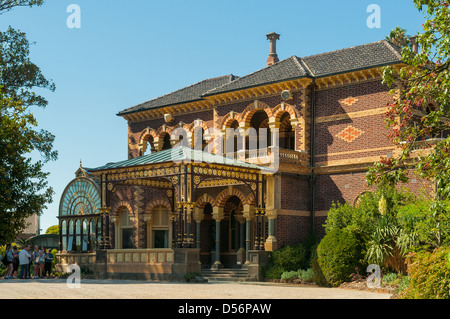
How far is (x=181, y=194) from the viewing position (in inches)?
974

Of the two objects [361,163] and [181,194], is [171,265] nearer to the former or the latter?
[181,194]

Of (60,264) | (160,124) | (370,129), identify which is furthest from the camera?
(160,124)

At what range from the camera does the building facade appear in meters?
25.5

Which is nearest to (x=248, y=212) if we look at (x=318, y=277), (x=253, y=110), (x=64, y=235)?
(x=253, y=110)

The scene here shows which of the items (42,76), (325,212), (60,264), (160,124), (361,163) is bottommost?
(60,264)

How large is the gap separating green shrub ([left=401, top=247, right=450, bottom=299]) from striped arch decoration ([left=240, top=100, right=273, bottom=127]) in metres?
16.4

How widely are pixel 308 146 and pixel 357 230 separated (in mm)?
7041

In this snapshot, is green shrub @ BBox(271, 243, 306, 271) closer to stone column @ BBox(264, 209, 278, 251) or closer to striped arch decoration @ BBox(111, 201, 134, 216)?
stone column @ BBox(264, 209, 278, 251)

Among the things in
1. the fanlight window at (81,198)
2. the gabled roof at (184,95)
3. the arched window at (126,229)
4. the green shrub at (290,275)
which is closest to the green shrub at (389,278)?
the green shrub at (290,275)

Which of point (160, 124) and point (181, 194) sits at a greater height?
point (160, 124)

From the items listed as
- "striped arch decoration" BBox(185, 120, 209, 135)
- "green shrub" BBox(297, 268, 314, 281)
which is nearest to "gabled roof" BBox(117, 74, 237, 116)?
"striped arch decoration" BBox(185, 120, 209, 135)
